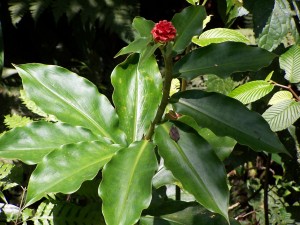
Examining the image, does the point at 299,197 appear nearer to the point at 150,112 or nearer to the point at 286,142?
the point at 286,142

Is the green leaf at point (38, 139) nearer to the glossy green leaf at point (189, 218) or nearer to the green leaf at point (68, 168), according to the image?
the green leaf at point (68, 168)

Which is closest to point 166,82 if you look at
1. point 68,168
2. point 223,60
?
point 223,60

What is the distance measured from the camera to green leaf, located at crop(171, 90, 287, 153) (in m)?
1.15

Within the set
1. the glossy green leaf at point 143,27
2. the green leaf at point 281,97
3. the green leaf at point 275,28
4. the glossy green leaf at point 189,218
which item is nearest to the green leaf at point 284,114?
the green leaf at point 281,97

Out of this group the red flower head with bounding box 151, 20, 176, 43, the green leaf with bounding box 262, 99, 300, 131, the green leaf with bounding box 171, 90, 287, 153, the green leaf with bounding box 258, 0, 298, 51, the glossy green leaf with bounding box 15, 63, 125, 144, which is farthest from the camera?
the green leaf with bounding box 258, 0, 298, 51

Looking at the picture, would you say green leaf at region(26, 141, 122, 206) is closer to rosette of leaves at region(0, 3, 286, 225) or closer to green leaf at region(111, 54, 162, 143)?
rosette of leaves at region(0, 3, 286, 225)

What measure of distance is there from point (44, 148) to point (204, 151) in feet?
1.31

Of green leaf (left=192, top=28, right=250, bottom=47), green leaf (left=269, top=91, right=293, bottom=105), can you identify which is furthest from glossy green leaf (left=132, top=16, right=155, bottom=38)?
green leaf (left=269, top=91, right=293, bottom=105)

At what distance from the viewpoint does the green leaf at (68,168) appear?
110cm

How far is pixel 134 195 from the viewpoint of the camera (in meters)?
1.07

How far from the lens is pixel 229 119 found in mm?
1172

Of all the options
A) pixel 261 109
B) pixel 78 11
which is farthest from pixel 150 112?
pixel 78 11

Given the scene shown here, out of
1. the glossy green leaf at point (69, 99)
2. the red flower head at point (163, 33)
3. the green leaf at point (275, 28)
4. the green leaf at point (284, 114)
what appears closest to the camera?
the red flower head at point (163, 33)

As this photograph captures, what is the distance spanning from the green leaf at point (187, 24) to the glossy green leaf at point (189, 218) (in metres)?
0.46
